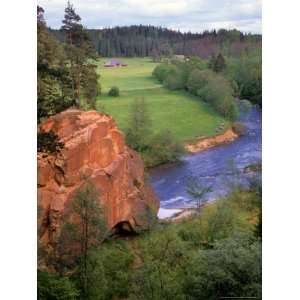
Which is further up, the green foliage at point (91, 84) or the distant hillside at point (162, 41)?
the distant hillside at point (162, 41)

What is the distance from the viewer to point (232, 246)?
176 inches

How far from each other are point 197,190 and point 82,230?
85 cm

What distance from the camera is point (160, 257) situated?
453 cm

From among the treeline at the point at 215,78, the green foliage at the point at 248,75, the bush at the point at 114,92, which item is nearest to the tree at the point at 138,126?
the bush at the point at 114,92

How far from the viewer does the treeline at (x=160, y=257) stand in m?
4.46

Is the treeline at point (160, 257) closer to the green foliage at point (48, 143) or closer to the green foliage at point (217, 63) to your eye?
the green foliage at point (48, 143)

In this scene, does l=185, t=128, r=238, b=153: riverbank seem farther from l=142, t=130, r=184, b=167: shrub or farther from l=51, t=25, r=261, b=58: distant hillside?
l=51, t=25, r=261, b=58: distant hillside

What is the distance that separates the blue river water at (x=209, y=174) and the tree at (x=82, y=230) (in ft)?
1.45

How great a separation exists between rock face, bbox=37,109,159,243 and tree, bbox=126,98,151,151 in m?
0.06

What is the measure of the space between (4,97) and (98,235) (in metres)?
1.14

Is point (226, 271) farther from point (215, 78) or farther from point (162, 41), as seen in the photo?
point (162, 41)

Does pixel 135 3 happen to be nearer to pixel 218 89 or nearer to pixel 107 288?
pixel 218 89

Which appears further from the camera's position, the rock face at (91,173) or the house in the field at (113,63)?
the house in the field at (113,63)
